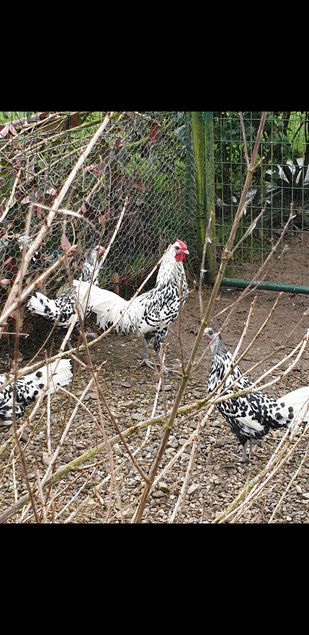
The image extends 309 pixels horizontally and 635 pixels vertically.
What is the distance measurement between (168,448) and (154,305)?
39.8 inches

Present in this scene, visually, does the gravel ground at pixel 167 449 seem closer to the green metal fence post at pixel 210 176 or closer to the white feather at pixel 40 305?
the white feather at pixel 40 305

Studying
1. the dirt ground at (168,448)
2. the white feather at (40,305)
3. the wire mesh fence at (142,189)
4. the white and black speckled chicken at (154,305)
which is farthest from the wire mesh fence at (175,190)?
the dirt ground at (168,448)

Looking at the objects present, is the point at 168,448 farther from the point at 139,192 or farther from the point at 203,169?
the point at 203,169

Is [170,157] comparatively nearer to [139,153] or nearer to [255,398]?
[139,153]

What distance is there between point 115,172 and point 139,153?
0.49 m

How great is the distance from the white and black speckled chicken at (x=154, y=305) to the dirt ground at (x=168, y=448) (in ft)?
1.04

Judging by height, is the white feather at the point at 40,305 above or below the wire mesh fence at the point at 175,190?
below

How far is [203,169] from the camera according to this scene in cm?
610

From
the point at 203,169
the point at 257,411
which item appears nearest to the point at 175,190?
the point at 203,169

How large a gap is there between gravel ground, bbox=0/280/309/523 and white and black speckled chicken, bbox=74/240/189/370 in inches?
12.3

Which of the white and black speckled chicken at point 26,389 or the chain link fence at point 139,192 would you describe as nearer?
the white and black speckled chicken at point 26,389

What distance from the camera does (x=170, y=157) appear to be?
19.6 feet

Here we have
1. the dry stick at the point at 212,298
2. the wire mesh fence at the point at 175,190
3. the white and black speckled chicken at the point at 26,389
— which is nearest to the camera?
the dry stick at the point at 212,298

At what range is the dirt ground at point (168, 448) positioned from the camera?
3.57 meters
